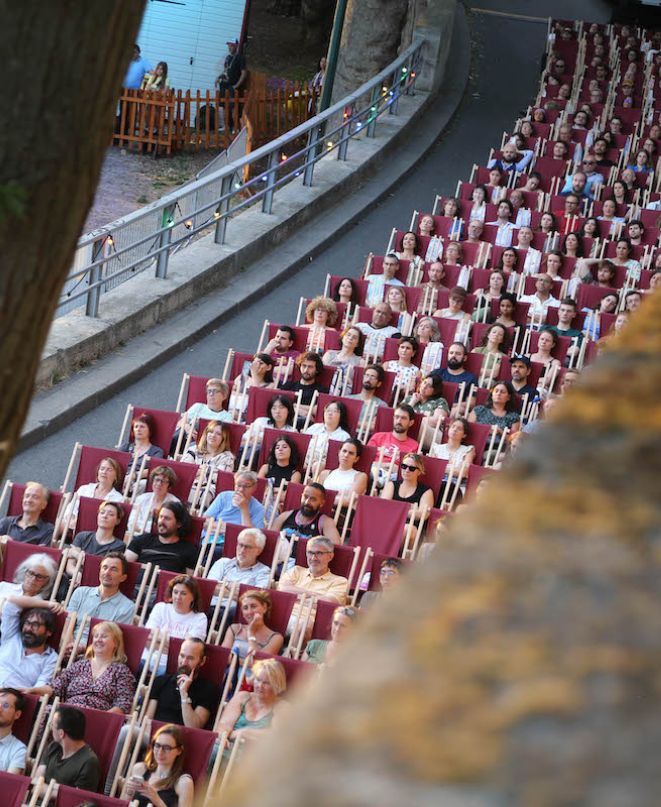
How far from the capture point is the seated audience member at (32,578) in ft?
23.3

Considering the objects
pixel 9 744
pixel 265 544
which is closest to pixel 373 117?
pixel 265 544

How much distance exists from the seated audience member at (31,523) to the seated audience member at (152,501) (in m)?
0.51

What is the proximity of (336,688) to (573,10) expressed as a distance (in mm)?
29459

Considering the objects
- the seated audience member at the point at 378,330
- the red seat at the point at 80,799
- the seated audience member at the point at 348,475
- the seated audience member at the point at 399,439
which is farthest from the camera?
the seated audience member at the point at 378,330

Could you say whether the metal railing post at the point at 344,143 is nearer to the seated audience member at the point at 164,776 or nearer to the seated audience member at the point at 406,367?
the seated audience member at the point at 406,367

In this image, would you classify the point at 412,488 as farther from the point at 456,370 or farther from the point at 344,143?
the point at 344,143

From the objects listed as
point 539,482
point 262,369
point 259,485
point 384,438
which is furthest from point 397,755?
point 262,369

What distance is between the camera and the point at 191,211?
43.9 ft

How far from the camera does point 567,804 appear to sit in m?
0.50

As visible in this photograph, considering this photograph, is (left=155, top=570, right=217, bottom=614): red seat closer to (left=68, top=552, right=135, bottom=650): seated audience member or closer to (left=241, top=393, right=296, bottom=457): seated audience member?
(left=68, top=552, right=135, bottom=650): seated audience member

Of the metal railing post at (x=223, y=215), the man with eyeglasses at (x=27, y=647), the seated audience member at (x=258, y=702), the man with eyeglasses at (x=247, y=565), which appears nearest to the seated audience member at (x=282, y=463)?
the man with eyeglasses at (x=247, y=565)

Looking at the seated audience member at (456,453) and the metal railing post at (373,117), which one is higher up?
the metal railing post at (373,117)

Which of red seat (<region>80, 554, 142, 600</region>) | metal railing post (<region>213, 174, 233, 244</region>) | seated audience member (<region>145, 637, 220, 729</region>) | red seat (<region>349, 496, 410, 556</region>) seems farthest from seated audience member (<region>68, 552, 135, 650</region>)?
metal railing post (<region>213, 174, 233, 244</region>)

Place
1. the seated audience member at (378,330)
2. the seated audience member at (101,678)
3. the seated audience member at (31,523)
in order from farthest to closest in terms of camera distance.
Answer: the seated audience member at (378,330) → the seated audience member at (31,523) → the seated audience member at (101,678)
